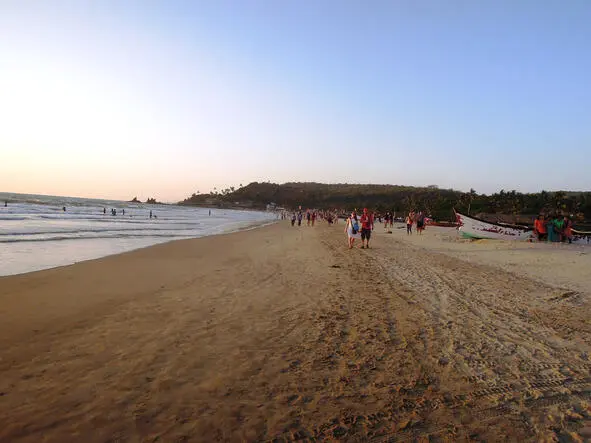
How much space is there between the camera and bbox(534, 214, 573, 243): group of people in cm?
2185

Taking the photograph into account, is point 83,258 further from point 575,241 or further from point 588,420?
point 575,241

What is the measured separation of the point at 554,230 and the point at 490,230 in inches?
137

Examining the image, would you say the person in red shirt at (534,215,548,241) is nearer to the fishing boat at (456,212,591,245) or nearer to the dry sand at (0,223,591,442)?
the fishing boat at (456,212,591,245)

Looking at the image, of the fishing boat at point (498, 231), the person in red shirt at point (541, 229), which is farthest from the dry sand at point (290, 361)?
the fishing boat at point (498, 231)

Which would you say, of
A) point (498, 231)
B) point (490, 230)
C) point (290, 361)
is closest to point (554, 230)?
point (498, 231)

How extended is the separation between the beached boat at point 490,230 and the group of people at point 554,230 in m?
0.83

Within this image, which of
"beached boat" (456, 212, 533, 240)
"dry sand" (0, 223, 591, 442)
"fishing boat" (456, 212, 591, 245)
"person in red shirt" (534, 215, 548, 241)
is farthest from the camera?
"beached boat" (456, 212, 533, 240)

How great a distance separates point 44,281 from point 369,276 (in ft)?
25.9

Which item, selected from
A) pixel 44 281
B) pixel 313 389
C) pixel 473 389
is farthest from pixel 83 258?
pixel 473 389

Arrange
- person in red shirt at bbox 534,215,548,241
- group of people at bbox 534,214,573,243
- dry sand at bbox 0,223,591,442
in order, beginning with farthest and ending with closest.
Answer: person in red shirt at bbox 534,215,548,241
group of people at bbox 534,214,573,243
dry sand at bbox 0,223,591,442

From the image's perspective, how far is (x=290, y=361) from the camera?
185 inches

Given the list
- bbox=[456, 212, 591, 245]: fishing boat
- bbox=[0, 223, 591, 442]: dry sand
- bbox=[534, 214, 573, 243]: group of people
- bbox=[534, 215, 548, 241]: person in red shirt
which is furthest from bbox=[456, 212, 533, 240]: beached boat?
bbox=[0, 223, 591, 442]: dry sand

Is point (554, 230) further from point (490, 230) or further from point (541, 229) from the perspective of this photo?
point (490, 230)

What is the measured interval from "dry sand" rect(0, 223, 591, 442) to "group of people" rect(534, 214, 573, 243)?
14.6 metres
